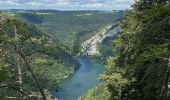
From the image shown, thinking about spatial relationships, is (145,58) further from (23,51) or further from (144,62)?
(144,62)

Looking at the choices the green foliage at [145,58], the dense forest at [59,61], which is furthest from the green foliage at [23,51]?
the green foliage at [145,58]

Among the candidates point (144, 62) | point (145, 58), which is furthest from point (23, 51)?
point (144, 62)

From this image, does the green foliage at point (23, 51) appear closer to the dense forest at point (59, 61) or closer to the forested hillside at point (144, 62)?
the dense forest at point (59, 61)

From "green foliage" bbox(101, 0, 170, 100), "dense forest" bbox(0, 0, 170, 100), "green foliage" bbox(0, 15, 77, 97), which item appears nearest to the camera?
"dense forest" bbox(0, 0, 170, 100)

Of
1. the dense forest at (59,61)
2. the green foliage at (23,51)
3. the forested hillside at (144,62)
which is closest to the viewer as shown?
the dense forest at (59,61)

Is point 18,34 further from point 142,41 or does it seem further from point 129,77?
point 129,77

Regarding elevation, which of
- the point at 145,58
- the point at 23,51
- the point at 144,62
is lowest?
the point at 144,62

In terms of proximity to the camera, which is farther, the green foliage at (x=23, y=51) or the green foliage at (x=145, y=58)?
the green foliage at (x=23, y=51)

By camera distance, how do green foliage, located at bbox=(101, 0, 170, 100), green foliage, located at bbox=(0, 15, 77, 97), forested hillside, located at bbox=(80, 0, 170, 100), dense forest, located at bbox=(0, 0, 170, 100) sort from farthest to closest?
forested hillside, located at bbox=(80, 0, 170, 100) → green foliage, located at bbox=(0, 15, 77, 97) → green foliage, located at bbox=(101, 0, 170, 100) → dense forest, located at bbox=(0, 0, 170, 100)

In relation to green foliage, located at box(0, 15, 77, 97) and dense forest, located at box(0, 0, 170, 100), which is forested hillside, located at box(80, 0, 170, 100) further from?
green foliage, located at box(0, 15, 77, 97)

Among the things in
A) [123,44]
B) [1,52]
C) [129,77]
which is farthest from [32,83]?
[123,44]

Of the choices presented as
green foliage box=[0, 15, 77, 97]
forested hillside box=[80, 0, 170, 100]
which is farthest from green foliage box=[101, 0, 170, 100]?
green foliage box=[0, 15, 77, 97]

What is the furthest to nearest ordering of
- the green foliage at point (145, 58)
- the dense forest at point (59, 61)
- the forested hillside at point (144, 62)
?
the forested hillside at point (144, 62) → the green foliage at point (145, 58) → the dense forest at point (59, 61)
